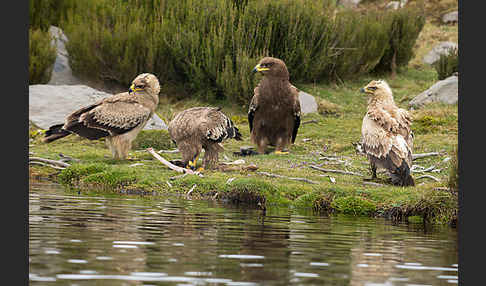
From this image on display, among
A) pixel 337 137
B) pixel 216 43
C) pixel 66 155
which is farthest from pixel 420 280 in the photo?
pixel 216 43

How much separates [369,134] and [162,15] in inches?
503

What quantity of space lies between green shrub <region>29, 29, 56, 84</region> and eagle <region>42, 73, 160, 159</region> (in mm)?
7779

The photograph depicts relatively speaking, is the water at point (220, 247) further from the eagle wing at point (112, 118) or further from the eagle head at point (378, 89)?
the eagle wing at point (112, 118)

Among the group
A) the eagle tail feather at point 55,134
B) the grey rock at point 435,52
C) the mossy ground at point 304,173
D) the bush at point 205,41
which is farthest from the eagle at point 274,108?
the grey rock at point 435,52

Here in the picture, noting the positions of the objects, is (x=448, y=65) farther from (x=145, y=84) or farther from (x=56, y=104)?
(x=145, y=84)

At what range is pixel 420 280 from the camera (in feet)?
19.5

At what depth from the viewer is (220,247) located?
7137 millimetres

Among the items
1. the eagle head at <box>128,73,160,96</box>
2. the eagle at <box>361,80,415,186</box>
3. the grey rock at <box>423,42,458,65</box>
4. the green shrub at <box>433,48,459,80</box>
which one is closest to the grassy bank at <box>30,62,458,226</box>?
the eagle at <box>361,80,415,186</box>

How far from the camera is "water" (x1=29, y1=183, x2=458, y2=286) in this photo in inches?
228

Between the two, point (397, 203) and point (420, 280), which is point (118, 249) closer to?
point (420, 280)

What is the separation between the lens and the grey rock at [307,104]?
20906mm

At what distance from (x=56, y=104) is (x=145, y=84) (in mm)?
4892

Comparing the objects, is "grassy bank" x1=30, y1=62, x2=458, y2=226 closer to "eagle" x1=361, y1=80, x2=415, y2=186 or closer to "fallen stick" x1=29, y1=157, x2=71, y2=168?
"fallen stick" x1=29, y1=157, x2=71, y2=168

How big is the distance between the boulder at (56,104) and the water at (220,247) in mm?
7774
